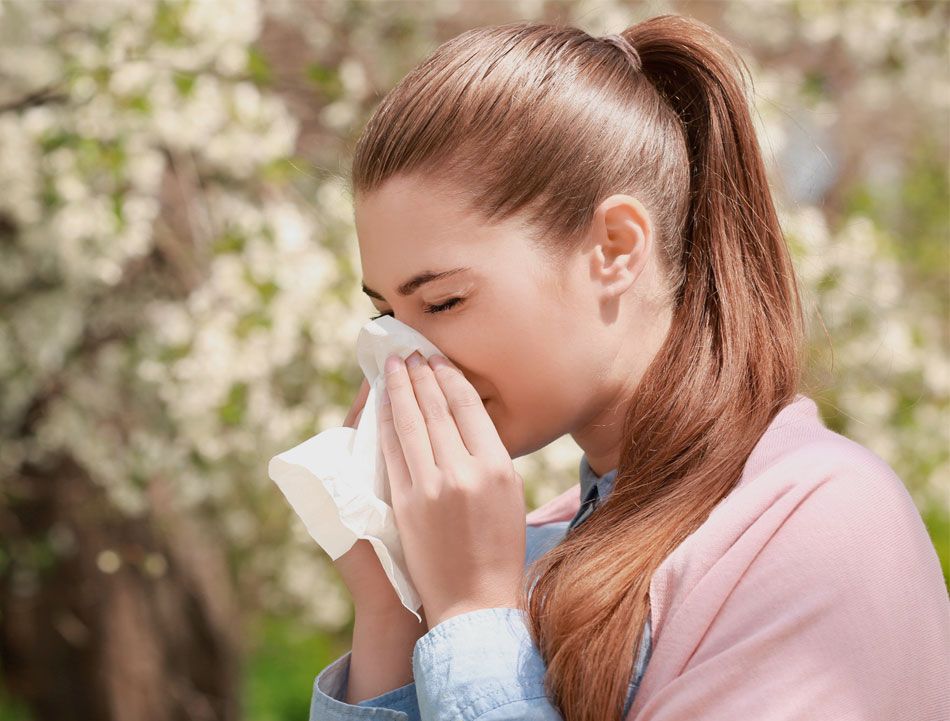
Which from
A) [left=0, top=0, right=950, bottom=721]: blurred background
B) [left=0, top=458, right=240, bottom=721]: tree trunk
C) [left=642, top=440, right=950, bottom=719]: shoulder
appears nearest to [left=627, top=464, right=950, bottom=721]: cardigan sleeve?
[left=642, top=440, right=950, bottom=719]: shoulder

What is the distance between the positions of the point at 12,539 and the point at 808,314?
3760 millimetres

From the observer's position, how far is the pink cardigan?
105 centimetres

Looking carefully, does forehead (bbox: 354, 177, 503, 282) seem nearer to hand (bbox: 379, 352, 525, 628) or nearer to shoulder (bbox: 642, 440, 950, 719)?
hand (bbox: 379, 352, 525, 628)

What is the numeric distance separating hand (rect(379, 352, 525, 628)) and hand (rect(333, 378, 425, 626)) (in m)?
0.13

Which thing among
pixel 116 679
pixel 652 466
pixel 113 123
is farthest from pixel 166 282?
pixel 652 466

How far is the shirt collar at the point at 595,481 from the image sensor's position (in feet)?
4.82

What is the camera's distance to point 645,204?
1.44m

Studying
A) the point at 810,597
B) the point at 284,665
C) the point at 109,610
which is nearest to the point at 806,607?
the point at 810,597

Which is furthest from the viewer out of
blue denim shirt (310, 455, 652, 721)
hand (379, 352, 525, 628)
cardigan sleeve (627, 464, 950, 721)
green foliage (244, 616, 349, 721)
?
green foliage (244, 616, 349, 721)

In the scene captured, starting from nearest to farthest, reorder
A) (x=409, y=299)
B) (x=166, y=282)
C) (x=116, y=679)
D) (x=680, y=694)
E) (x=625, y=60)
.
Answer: (x=680, y=694) → (x=409, y=299) → (x=625, y=60) → (x=166, y=282) → (x=116, y=679)

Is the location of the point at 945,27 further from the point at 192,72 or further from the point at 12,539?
the point at 12,539

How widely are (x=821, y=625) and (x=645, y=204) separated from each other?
60 cm

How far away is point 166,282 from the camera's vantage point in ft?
13.8

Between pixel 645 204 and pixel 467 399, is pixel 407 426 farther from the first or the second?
pixel 645 204
